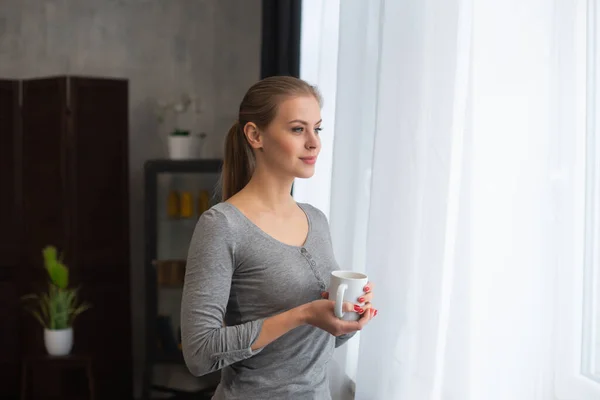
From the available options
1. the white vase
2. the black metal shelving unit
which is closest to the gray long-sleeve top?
the black metal shelving unit

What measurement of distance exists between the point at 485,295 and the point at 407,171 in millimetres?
353

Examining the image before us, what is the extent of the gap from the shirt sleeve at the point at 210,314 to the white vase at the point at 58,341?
264cm

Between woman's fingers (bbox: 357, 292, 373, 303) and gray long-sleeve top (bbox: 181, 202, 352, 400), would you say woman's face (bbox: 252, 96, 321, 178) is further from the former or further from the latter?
woman's fingers (bbox: 357, 292, 373, 303)

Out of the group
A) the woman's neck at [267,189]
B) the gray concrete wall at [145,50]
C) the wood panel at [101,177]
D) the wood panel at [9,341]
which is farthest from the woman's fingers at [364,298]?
the wood panel at [9,341]

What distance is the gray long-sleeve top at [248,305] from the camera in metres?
1.16

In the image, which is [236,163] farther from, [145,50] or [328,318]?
[145,50]

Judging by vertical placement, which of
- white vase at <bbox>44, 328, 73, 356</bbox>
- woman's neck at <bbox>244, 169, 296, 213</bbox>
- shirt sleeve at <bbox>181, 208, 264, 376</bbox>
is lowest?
white vase at <bbox>44, 328, 73, 356</bbox>

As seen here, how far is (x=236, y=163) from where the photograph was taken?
1.40 metres

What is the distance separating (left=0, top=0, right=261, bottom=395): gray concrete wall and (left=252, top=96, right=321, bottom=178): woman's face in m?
3.05

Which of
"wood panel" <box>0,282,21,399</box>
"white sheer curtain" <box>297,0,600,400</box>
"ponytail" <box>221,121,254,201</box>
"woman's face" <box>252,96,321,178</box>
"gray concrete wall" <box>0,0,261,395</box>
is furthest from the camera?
"gray concrete wall" <box>0,0,261,395</box>

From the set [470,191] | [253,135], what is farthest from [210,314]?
[470,191]

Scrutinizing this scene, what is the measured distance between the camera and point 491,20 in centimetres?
115

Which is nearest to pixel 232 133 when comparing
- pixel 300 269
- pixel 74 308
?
pixel 300 269

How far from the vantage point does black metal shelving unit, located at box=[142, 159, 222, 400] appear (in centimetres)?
368
